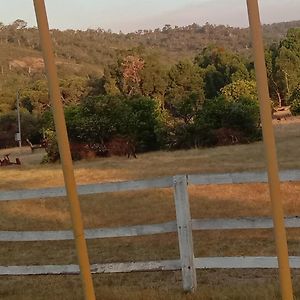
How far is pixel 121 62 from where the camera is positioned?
2055 inches

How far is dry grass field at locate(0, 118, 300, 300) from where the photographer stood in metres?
5.25

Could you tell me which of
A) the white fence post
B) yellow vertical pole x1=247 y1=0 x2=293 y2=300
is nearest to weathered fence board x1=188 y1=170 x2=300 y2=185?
the white fence post

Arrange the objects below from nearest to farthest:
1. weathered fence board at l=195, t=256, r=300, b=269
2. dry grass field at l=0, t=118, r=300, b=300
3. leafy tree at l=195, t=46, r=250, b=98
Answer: weathered fence board at l=195, t=256, r=300, b=269, dry grass field at l=0, t=118, r=300, b=300, leafy tree at l=195, t=46, r=250, b=98

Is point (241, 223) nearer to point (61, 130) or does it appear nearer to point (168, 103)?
point (61, 130)

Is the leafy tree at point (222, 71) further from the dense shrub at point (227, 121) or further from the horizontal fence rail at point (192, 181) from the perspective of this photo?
the horizontal fence rail at point (192, 181)

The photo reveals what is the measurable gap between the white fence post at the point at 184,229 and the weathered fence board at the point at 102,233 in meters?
0.13

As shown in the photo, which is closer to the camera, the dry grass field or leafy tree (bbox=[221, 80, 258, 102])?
the dry grass field

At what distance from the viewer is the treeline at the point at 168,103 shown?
29641 mm

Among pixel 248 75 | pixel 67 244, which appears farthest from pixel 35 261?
pixel 248 75

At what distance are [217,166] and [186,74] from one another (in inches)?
1314

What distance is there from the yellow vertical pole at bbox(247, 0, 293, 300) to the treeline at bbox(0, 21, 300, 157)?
26616mm

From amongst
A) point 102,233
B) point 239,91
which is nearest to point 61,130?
point 102,233

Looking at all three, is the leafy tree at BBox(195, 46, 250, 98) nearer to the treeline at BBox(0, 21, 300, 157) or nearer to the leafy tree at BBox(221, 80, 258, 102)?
the treeline at BBox(0, 21, 300, 157)

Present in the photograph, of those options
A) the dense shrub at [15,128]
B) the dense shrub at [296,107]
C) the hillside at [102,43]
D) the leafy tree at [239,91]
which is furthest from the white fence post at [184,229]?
the hillside at [102,43]
